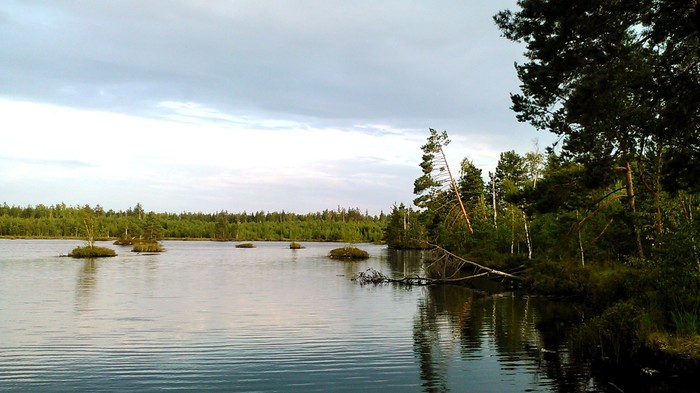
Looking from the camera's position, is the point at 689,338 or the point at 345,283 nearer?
the point at 689,338

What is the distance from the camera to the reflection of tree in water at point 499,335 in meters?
16.2

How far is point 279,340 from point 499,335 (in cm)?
928

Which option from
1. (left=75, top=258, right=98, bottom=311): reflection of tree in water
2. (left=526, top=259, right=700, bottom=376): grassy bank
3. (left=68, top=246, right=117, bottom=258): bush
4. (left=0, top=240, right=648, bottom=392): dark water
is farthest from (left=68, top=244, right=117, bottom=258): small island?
(left=526, top=259, right=700, bottom=376): grassy bank

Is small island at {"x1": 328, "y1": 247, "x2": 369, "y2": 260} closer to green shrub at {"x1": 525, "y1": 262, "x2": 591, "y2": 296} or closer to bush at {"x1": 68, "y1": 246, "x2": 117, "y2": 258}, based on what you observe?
bush at {"x1": 68, "y1": 246, "x2": 117, "y2": 258}

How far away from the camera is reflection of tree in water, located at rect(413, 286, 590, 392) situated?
16.2m

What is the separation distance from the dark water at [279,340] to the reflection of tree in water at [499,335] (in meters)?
0.06

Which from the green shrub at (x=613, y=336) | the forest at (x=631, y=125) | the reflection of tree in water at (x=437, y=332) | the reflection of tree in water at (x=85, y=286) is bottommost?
the reflection of tree in water at (x=437, y=332)

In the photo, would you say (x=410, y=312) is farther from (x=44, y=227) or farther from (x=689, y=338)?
(x=44, y=227)

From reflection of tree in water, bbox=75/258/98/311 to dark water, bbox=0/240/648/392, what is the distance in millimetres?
242

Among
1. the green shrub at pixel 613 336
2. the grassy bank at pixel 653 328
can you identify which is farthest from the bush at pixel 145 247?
the green shrub at pixel 613 336

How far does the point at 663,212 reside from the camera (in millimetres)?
26719

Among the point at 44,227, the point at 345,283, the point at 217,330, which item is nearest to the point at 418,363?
the point at 217,330

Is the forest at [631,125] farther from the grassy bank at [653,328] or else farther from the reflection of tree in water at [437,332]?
the reflection of tree in water at [437,332]

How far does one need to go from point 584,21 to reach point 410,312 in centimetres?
1806
